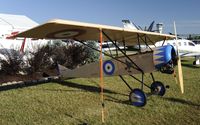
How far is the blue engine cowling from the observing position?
818cm

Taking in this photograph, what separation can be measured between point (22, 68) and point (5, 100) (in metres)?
4.38

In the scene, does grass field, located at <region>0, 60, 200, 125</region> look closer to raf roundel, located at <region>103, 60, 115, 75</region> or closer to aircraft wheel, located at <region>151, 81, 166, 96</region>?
aircraft wheel, located at <region>151, 81, 166, 96</region>

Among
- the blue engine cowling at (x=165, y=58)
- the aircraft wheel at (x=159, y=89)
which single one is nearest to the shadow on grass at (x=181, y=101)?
the aircraft wheel at (x=159, y=89)

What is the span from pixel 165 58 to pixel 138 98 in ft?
4.70

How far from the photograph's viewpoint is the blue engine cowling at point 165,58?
8.18 meters

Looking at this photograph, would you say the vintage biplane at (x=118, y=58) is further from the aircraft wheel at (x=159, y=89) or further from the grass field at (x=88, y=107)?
the grass field at (x=88, y=107)

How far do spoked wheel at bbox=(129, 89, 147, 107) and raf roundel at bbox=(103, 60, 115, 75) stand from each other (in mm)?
1556

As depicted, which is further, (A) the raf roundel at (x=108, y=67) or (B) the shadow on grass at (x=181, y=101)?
(A) the raf roundel at (x=108, y=67)

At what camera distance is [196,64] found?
799 inches

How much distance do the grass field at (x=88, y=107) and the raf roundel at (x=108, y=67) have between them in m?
0.78

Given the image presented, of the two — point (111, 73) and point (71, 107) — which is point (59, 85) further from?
point (71, 107)

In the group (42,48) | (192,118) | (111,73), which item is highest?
(42,48)

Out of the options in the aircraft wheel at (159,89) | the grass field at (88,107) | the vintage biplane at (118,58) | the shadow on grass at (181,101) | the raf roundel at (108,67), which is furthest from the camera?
the raf roundel at (108,67)

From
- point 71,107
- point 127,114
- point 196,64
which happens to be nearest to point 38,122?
point 71,107
